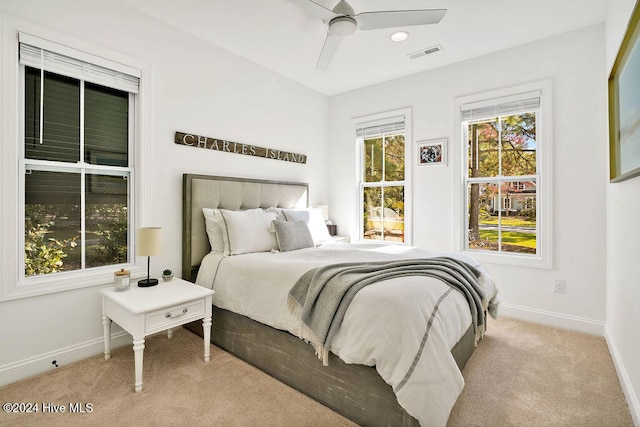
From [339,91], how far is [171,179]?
8.98 feet

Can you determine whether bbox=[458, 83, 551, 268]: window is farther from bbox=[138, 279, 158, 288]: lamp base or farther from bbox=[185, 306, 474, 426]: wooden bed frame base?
bbox=[138, 279, 158, 288]: lamp base

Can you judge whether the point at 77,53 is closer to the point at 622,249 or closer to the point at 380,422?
the point at 380,422

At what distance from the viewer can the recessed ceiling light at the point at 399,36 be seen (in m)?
2.96

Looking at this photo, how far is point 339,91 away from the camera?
4.56 meters

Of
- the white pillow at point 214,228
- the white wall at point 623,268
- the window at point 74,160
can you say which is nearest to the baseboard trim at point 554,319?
the white wall at point 623,268

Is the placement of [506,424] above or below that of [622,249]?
below

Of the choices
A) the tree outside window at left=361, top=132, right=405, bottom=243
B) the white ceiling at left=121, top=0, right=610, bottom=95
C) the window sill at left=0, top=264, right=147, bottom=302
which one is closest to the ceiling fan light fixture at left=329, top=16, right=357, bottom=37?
the white ceiling at left=121, top=0, right=610, bottom=95

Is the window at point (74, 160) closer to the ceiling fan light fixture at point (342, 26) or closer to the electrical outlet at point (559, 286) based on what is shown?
the ceiling fan light fixture at point (342, 26)

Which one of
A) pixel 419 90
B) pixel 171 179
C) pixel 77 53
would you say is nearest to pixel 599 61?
pixel 419 90

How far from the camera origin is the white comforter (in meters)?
1.40

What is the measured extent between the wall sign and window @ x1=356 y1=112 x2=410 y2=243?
0.94 meters

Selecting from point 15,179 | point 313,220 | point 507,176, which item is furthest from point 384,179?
point 15,179

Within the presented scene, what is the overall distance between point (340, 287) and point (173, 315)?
1175mm

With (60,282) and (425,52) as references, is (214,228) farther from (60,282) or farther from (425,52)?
(425,52)
